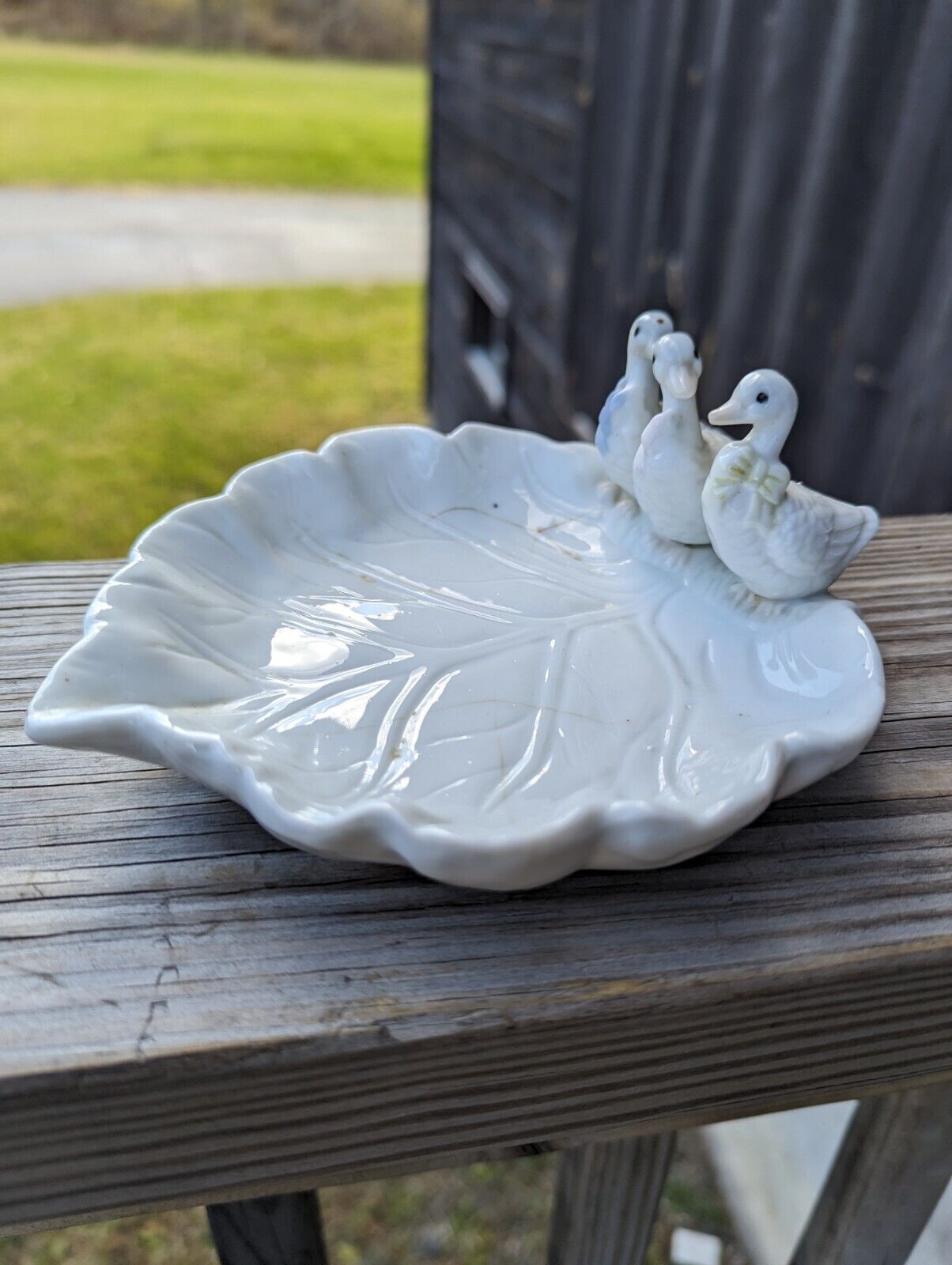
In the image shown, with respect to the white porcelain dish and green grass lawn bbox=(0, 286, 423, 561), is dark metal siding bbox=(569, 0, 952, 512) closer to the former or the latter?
the white porcelain dish

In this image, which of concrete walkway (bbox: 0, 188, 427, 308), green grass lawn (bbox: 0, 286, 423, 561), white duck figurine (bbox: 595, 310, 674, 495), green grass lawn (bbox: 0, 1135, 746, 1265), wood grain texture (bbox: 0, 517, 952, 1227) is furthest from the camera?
concrete walkway (bbox: 0, 188, 427, 308)

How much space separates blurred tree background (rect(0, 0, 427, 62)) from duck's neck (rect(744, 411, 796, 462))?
10637mm

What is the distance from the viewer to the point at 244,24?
1118cm

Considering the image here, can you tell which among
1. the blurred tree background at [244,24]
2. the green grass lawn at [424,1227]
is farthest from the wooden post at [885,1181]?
the blurred tree background at [244,24]

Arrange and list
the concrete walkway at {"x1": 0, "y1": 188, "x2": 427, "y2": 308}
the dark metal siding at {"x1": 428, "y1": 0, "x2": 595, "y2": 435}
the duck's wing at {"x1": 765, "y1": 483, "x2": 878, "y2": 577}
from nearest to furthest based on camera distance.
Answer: the duck's wing at {"x1": 765, "y1": 483, "x2": 878, "y2": 577}
the dark metal siding at {"x1": 428, "y1": 0, "x2": 595, "y2": 435}
the concrete walkway at {"x1": 0, "y1": 188, "x2": 427, "y2": 308}

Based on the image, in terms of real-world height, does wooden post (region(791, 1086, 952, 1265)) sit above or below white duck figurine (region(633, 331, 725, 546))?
below

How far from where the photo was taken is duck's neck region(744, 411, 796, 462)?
24.9 inches

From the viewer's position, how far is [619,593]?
708mm

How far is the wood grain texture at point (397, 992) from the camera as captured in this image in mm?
438

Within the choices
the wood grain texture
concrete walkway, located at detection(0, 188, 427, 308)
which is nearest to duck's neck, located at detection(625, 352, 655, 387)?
the wood grain texture

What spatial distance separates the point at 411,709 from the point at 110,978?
228mm

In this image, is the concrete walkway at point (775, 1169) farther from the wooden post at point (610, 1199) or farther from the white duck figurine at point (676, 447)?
the white duck figurine at point (676, 447)

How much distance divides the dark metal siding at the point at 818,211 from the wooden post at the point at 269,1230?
0.92 m

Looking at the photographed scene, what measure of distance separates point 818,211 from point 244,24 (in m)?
12.5
